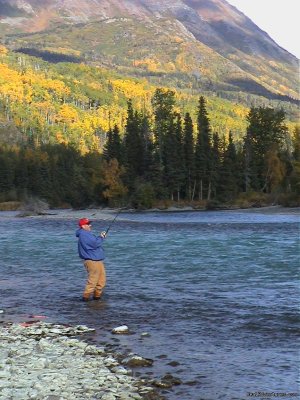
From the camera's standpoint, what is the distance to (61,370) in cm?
925

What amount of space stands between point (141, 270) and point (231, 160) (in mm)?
66840

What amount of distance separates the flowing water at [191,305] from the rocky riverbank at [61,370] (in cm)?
53

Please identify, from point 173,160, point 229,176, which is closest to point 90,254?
point 229,176

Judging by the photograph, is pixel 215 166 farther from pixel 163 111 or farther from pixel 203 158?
pixel 163 111

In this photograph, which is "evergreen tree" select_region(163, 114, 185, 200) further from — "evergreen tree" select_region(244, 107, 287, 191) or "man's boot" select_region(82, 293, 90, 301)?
"man's boot" select_region(82, 293, 90, 301)

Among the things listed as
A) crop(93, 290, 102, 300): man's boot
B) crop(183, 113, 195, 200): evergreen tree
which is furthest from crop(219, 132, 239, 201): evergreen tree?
crop(93, 290, 102, 300): man's boot

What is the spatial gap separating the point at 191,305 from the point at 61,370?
20.7ft

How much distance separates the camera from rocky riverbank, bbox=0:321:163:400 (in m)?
8.12

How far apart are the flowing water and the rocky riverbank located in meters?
0.53

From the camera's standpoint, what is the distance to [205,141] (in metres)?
89.0

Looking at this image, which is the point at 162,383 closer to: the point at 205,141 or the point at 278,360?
the point at 278,360

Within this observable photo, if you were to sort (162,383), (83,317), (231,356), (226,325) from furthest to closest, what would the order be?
(83,317)
(226,325)
(231,356)
(162,383)

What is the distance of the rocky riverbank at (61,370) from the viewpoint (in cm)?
812

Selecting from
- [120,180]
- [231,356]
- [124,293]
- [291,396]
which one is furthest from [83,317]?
[120,180]
